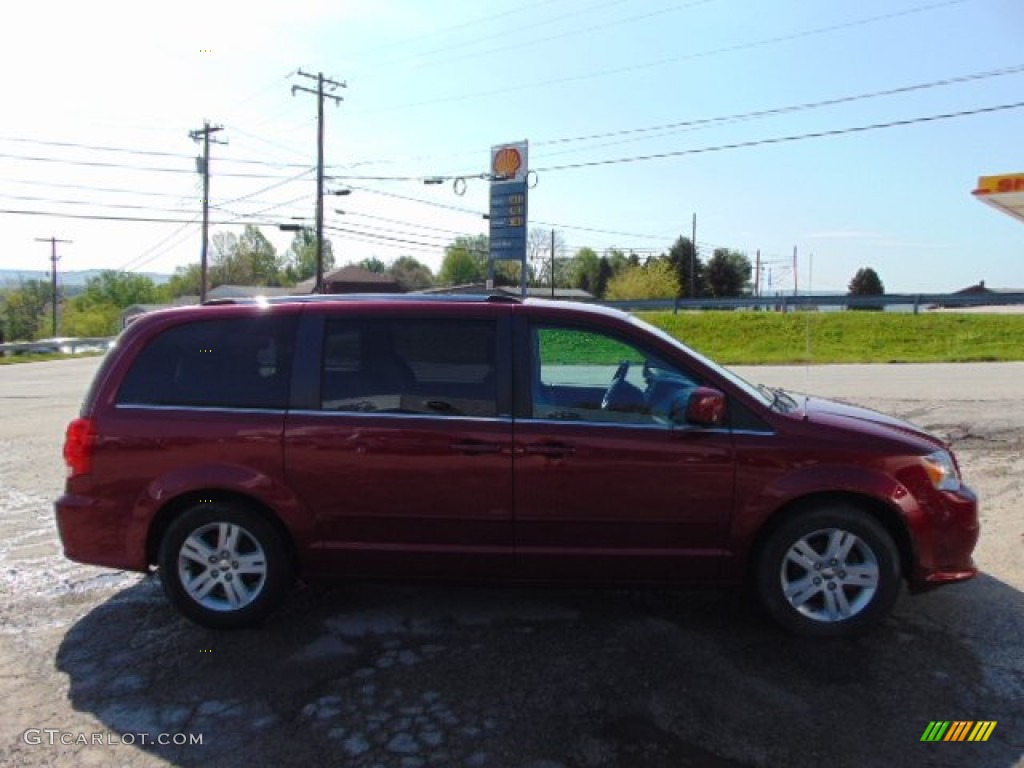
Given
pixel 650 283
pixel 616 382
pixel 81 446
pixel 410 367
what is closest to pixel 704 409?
pixel 616 382

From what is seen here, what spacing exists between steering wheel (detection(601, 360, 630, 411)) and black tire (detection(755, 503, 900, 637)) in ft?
3.48

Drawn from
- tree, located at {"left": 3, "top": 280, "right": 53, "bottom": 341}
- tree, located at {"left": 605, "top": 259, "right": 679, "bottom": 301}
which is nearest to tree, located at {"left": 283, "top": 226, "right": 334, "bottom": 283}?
tree, located at {"left": 3, "top": 280, "right": 53, "bottom": 341}

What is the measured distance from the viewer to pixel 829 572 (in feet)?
12.9

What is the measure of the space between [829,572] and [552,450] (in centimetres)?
152

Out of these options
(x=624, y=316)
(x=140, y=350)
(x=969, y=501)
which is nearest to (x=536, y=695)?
(x=624, y=316)

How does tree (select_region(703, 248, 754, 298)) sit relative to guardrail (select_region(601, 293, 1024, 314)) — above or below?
above

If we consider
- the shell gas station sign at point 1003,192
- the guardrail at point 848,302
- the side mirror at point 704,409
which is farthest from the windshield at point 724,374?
the guardrail at point 848,302

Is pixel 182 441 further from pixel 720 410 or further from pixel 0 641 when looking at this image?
pixel 720 410

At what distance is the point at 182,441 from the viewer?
159 inches

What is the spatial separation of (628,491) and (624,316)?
102 centimetres

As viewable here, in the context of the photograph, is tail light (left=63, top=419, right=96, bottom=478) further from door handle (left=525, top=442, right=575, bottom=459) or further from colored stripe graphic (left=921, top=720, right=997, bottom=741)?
colored stripe graphic (left=921, top=720, right=997, bottom=741)

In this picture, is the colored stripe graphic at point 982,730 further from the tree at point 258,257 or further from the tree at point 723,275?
the tree at point 258,257

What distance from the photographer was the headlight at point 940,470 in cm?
393

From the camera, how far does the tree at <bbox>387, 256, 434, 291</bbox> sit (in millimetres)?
110438
